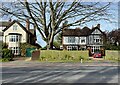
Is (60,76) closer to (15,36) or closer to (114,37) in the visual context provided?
(114,37)

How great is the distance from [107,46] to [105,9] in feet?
73.5

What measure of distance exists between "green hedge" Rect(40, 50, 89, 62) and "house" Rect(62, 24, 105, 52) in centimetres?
3023

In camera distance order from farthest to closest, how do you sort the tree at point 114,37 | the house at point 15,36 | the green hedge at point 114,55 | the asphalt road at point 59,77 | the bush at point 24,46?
the house at point 15,36
the bush at point 24,46
the tree at point 114,37
the green hedge at point 114,55
the asphalt road at point 59,77

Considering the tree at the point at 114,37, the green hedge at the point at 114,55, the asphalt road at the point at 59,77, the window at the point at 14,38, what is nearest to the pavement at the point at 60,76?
the asphalt road at the point at 59,77

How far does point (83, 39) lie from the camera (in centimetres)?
7212

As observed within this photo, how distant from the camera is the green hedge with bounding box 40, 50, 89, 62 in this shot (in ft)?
131

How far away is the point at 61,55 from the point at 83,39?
106ft

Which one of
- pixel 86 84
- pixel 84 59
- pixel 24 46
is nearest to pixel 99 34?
pixel 24 46

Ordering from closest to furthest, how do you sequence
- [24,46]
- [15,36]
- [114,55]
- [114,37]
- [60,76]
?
[60,76] → [114,55] → [114,37] → [24,46] → [15,36]

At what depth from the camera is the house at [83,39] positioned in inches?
2820

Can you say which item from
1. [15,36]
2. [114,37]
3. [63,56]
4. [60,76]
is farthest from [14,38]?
[60,76]

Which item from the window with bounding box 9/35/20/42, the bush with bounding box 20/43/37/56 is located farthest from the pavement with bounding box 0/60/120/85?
the window with bounding box 9/35/20/42

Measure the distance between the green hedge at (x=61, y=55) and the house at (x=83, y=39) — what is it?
99.2 feet

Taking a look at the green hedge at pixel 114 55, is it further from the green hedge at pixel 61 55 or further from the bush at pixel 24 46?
the bush at pixel 24 46
